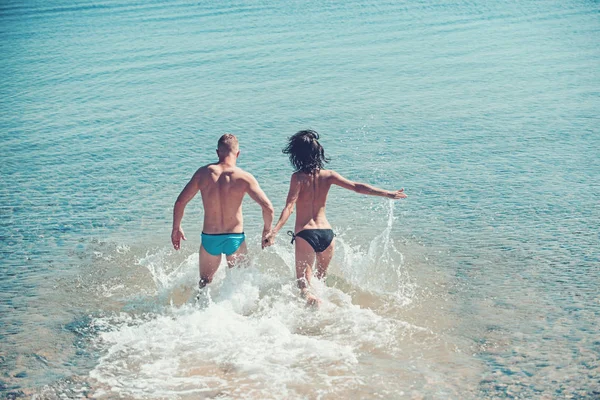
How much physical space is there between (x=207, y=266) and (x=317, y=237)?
111 cm

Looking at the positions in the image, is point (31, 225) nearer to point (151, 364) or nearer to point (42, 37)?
point (151, 364)

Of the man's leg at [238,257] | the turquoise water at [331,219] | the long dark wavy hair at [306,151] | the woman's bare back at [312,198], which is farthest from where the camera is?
the man's leg at [238,257]

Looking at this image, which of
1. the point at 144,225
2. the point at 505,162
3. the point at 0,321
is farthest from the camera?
the point at 505,162

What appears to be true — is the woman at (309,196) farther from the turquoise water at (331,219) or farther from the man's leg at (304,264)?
the turquoise water at (331,219)

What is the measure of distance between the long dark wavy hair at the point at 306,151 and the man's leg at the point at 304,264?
0.69 m

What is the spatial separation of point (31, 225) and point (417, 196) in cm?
500

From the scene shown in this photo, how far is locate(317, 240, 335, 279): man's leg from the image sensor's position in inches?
262

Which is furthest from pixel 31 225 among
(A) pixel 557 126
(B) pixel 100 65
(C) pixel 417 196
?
(B) pixel 100 65

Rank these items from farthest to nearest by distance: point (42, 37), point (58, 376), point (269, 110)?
point (42, 37)
point (269, 110)
point (58, 376)

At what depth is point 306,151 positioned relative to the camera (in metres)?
6.41

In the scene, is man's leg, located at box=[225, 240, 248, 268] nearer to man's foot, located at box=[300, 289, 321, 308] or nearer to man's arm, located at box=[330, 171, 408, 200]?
man's foot, located at box=[300, 289, 321, 308]

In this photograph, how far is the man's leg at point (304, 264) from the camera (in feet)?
21.4

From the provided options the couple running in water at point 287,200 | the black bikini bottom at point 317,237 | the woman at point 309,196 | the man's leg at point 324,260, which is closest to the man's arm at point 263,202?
the couple running in water at point 287,200

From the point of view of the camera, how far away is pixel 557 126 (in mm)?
11812
